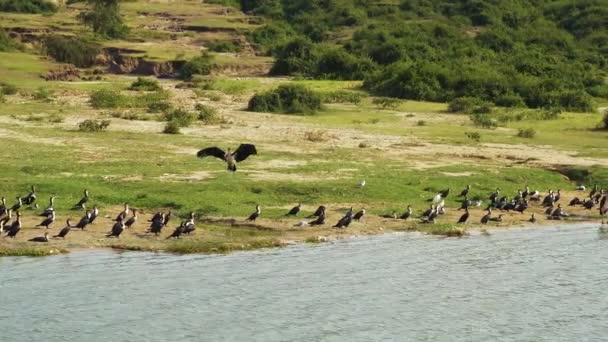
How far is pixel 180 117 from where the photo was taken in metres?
42.4

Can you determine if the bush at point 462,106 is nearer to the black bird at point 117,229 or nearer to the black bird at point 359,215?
the black bird at point 359,215

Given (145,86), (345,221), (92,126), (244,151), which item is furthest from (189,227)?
(145,86)

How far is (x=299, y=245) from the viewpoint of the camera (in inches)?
974

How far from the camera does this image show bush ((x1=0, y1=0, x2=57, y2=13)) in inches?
3666

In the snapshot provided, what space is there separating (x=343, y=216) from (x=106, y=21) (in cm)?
5768

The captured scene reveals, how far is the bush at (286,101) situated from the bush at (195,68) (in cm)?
1842

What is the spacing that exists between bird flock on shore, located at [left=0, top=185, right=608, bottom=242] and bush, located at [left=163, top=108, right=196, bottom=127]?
13.8 meters

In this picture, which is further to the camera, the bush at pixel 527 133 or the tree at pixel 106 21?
the tree at pixel 106 21

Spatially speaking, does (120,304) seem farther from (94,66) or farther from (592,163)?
(94,66)

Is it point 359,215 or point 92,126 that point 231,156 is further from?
point 92,126

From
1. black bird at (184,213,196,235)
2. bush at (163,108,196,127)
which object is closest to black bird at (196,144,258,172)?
black bird at (184,213,196,235)

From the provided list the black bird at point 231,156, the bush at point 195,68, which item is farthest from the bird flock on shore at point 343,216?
the bush at point 195,68

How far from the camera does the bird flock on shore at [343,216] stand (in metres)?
24.4

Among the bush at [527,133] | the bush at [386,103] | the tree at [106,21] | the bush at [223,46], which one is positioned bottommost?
the bush at [386,103]
